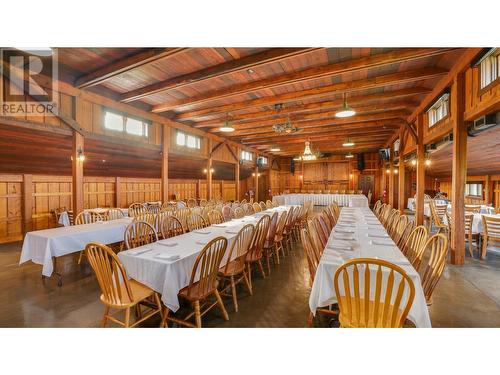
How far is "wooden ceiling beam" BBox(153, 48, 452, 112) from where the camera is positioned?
3410mm

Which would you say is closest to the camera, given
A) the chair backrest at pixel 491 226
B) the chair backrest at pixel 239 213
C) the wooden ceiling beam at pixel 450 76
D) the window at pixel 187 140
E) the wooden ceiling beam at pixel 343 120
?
the wooden ceiling beam at pixel 450 76

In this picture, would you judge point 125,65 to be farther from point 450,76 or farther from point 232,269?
point 450,76

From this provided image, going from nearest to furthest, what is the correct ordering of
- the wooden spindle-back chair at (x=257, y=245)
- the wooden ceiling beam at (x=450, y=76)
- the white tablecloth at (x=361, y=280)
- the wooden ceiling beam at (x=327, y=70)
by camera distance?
the white tablecloth at (x=361, y=280)
the wooden spindle-back chair at (x=257, y=245)
the wooden ceiling beam at (x=327, y=70)
the wooden ceiling beam at (x=450, y=76)

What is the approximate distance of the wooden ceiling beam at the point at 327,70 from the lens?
3.41 m

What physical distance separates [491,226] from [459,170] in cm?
146

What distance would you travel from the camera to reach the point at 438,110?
556cm

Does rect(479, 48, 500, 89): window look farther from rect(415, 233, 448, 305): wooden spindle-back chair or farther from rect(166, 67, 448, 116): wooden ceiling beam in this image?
rect(415, 233, 448, 305): wooden spindle-back chair

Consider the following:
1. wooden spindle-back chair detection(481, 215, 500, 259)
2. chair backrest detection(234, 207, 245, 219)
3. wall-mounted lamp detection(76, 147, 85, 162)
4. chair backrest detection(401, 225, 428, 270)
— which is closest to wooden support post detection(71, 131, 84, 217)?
wall-mounted lamp detection(76, 147, 85, 162)

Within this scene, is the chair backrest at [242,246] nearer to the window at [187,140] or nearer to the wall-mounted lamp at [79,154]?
the wall-mounted lamp at [79,154]

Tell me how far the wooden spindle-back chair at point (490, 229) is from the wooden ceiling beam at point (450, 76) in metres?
2.75

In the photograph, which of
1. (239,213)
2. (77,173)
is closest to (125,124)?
(77,173)

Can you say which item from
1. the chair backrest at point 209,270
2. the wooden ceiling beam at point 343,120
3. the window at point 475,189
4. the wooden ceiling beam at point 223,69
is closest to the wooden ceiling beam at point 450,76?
the wooden ceiling beam at point 343,120
